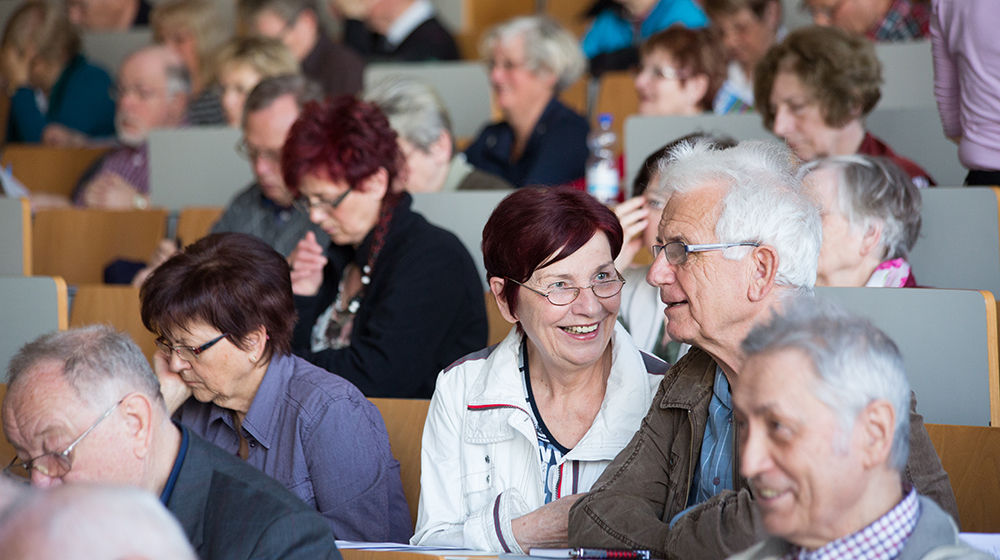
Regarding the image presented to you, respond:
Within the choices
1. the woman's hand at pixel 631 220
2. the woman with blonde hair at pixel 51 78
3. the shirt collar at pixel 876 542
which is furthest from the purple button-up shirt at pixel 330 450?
the woman with blonde hair at pixel 51 78

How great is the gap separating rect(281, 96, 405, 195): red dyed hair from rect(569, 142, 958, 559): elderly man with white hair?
43.4 inches

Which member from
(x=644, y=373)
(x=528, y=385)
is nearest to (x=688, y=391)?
(x=644, y=373)

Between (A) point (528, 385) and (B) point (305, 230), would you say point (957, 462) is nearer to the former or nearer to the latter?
(A) point (528, 385)

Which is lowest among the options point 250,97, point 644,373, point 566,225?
point 644,373

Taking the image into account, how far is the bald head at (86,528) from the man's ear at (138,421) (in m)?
0.55

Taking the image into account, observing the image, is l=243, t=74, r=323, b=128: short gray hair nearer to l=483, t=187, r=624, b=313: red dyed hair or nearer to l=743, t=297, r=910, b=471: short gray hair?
l=483, t=187, r=624, b=313: red dyed hair

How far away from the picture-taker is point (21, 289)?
8.09ft

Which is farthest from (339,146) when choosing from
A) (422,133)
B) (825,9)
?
(825,9)

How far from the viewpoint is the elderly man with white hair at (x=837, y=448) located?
1.07 m

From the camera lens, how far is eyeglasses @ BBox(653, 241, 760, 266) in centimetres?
162

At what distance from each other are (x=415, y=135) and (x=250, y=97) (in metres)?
0.59

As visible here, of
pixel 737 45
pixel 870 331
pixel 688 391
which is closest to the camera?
pixel 870 331

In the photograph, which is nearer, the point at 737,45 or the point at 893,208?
the point at 893,208

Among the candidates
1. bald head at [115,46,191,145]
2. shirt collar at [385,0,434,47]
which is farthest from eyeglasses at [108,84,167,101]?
shirt collar at [385,0,434,47]
